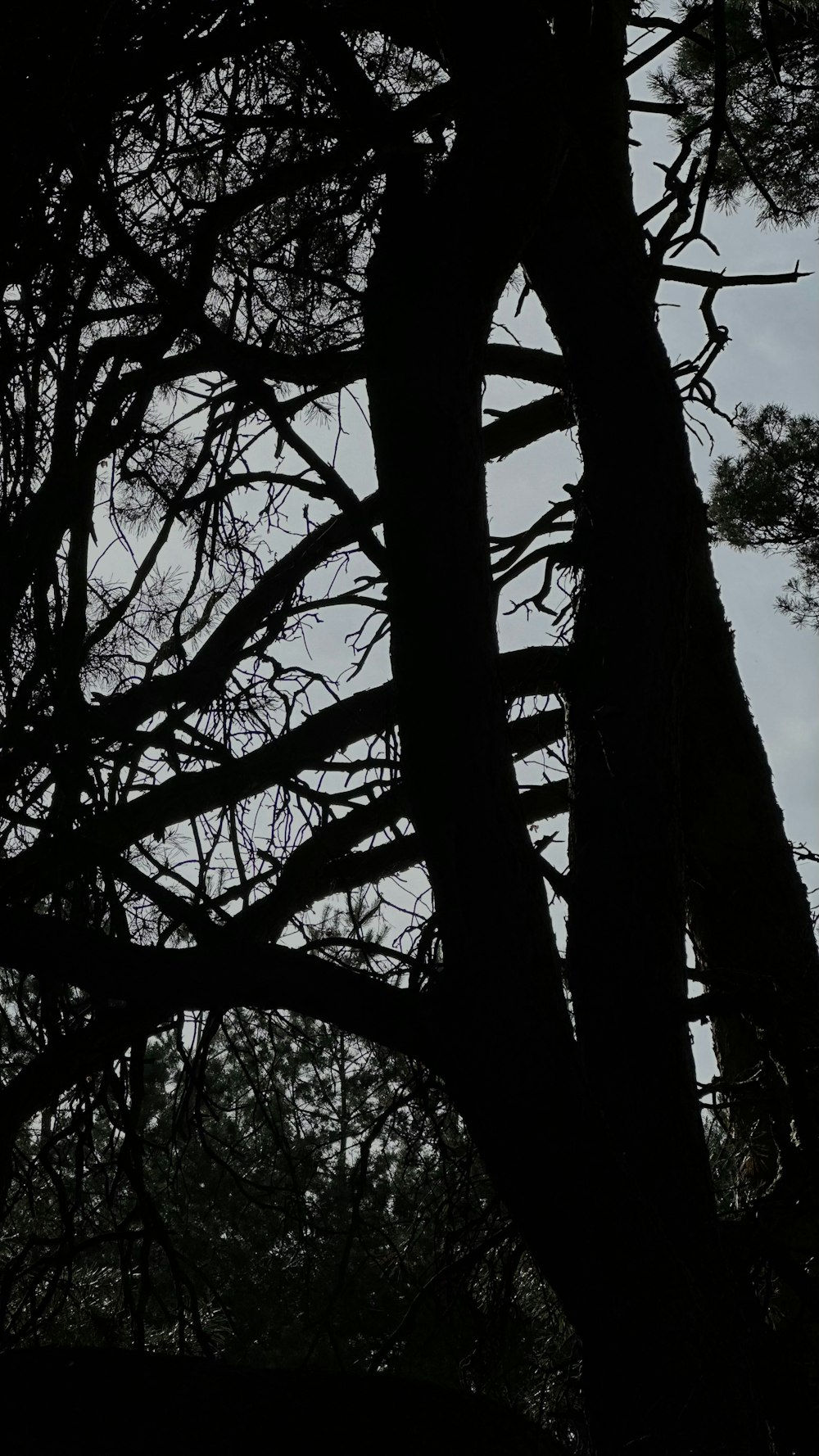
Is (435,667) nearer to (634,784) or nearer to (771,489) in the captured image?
(634,784)

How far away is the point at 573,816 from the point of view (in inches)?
113

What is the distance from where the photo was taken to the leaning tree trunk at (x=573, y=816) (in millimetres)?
2094

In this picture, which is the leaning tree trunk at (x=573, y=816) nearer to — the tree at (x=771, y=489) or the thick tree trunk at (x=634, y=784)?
the thick tree trunk at (x=634, y=784)

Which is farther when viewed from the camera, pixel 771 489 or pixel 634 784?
pixel 771 489

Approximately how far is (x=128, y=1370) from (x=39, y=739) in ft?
4.48

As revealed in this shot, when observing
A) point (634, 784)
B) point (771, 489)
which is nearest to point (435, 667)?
point (634, 784)

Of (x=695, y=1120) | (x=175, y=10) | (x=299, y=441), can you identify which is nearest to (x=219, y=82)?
(x=175, y=10)

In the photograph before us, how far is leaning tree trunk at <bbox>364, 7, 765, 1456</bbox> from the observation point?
2094 millimetres

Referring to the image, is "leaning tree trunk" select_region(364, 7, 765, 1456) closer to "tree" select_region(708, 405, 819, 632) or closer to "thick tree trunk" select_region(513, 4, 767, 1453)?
"thick tree trunk" select_region(513, 4, 767, 1453)

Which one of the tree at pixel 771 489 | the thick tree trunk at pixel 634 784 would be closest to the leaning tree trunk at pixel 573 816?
the thick tree trunk at pixel 634 784

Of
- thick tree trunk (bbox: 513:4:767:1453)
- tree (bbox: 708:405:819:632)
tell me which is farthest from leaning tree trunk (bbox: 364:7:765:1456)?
tree (bbox: 708:405:819:632)

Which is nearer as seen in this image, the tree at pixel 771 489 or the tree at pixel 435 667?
the tree at pixel 435 667

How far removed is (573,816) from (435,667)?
0.66 m

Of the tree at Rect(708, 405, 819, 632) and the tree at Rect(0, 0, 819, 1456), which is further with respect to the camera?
the tree at Rect(708, 405, 819, 632)
